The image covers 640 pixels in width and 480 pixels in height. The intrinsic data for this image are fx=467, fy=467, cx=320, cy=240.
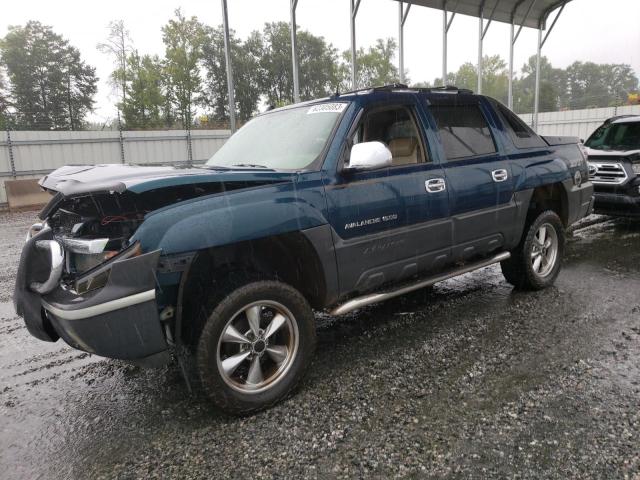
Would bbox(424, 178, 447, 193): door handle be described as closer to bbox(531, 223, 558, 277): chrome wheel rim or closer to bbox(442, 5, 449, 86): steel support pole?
bbox(531, 223, 558, 277): chrome wheel rim

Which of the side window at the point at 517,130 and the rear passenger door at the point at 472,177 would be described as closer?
the rear passenger door at the point at 472,177

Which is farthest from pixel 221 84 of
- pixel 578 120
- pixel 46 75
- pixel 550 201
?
pixel 550 201

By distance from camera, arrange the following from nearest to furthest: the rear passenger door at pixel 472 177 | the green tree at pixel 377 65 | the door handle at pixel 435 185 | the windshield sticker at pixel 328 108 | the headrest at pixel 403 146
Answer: the windshield sticker at pixel 328 108 < the door handle at pixel 435 185 < the headrest at pixel 403 146 < the rear passenger door at pixel 472 177 < the green tree at pixel 377 65

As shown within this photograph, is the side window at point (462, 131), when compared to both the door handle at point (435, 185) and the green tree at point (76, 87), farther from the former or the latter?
the green tree at point (76, 87)

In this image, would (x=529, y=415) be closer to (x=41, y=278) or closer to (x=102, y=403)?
(x=102, y=403)

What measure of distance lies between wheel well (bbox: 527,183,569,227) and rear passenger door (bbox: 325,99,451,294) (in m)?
1.55

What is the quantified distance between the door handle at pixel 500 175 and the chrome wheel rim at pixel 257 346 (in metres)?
2.40

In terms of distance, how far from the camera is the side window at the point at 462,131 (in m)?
3.97

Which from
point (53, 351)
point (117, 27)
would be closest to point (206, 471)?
point (53, 351)

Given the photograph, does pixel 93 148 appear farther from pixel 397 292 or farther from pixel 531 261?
pixel 397 292

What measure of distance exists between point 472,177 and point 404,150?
0.68 m

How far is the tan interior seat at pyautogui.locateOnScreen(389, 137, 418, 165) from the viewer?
3.75 meters

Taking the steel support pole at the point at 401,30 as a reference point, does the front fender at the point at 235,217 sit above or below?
below

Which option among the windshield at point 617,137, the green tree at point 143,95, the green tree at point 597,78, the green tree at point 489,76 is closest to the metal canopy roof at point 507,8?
the windshield at point 617,137
